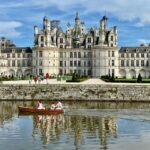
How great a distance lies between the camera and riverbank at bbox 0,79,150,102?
45.6m

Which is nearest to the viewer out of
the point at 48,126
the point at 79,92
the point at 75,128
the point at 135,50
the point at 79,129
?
the point at 79,129

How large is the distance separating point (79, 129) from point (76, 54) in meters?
73.3

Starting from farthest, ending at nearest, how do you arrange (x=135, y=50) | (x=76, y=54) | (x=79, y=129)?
(x=135, y=50), (x=76, y=54), (x=79, y=129)

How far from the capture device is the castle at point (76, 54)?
3871 inches

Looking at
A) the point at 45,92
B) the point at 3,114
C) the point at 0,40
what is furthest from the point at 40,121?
the point at 0,40

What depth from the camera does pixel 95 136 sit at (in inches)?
990

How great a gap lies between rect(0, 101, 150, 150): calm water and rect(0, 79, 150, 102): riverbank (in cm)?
704

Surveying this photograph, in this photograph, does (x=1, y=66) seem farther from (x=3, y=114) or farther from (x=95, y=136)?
(x=95, y=136)

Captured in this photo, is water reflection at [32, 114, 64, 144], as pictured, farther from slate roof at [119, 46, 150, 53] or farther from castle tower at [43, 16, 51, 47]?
slate roof at [119, 46, 150, 53]

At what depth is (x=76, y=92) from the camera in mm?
46375

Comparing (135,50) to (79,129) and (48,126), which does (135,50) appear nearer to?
(48,126)

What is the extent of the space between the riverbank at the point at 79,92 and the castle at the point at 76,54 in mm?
50557

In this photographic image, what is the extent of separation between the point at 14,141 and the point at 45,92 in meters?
23.4

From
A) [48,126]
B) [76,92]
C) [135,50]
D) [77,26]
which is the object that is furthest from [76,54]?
[48,126]
